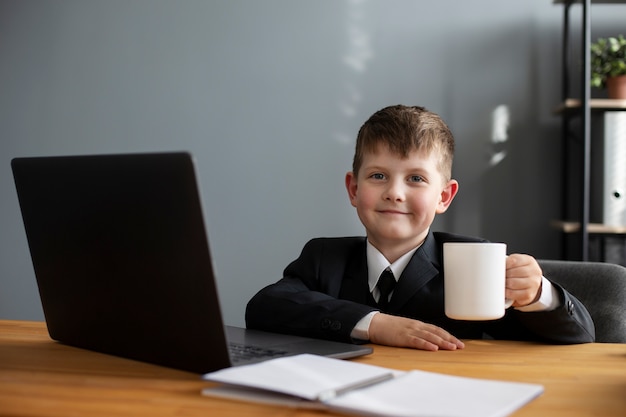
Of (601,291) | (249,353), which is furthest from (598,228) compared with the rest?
(249,353)

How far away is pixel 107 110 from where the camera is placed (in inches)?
123

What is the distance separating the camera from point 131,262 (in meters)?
0.84

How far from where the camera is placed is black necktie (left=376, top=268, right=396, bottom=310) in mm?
1304

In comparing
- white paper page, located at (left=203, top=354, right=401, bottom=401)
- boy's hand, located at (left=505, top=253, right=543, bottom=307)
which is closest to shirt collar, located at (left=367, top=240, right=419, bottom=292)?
boy's hand, located at (left=505, top=253, right=543, bottom=307)

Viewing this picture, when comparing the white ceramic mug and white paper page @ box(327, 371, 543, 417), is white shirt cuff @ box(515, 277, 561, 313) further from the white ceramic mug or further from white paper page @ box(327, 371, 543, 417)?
white paper page @ box(327, 371, 543, 417)

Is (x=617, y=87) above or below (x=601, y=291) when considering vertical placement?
above

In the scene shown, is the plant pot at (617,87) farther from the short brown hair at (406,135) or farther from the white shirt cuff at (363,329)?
the white shirt cuff at (363,329)

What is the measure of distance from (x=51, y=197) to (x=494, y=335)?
768 mm

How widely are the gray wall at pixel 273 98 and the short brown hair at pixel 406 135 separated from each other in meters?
1.45

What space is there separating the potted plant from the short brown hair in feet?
4.37

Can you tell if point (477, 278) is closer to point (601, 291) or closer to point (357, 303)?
point (357, 303)

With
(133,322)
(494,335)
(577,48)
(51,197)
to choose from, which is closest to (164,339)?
(133,322)

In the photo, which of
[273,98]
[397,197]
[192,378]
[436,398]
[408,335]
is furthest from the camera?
[273,98]

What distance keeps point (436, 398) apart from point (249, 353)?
1.01ft
